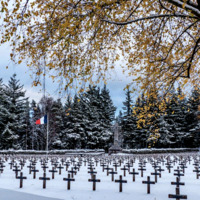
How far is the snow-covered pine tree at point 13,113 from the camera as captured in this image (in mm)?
41125

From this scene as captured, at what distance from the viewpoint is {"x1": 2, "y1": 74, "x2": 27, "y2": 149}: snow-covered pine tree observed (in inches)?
1619

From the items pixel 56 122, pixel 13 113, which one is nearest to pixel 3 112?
pixel 13 113

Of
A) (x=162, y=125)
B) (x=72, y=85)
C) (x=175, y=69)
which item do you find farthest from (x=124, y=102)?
(x=72, y=85)

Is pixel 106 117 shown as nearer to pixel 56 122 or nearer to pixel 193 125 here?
pixel 56 122

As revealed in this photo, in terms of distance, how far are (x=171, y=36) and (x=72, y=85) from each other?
4.96 meters

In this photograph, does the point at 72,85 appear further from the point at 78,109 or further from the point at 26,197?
the point at 78,109

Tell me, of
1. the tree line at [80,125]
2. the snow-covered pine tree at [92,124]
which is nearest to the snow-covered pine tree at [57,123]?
the tree line at [80,125]

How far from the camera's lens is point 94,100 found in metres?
54.4

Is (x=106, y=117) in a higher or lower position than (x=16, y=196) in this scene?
higher

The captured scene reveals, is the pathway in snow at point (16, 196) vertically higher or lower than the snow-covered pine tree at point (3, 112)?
lower

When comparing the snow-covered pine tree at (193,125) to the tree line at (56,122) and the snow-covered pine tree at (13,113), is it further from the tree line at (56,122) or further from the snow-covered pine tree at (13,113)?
the snow-covered pine tree at (13,113)

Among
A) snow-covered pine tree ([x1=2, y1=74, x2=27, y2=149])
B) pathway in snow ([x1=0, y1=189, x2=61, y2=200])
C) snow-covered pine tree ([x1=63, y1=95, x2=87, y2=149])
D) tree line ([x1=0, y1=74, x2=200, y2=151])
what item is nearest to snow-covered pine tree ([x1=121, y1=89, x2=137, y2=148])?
tree line ([x1=0, y1=74, x2=200, y2=151])

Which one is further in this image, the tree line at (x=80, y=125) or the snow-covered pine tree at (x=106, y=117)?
the snow-covered pine tree at (x=106, y=117)

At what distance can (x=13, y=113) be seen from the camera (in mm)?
42281
